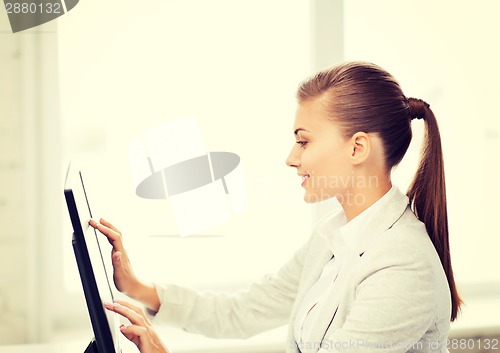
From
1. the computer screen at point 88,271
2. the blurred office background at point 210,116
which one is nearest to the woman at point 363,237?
the computer screen at point 88,271

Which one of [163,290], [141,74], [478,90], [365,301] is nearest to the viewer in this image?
[365,301]

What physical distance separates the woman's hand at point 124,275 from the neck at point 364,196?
1.57ft

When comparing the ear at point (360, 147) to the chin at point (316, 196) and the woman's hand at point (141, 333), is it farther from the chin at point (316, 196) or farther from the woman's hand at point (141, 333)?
the woman's hand at point (141, 333)

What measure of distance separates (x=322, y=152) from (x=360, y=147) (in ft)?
0.27

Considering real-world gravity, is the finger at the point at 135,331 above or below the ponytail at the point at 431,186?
below

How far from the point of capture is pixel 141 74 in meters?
2.00

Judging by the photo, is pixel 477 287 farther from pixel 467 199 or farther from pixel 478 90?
pixel 478 90

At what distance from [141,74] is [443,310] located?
1.16 m

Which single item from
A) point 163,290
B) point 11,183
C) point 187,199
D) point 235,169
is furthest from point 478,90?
point 11,183

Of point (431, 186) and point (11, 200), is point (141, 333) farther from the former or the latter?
point (11, 200)

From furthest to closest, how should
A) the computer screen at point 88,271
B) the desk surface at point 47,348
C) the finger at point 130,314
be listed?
the desk surface at point 47,348 → the finger at point 130,314 → the computer screen at point 88,271

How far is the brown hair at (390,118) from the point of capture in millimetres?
1351

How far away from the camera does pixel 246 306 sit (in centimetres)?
160

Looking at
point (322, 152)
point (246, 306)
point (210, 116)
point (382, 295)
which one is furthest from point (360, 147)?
point (210, 116)
